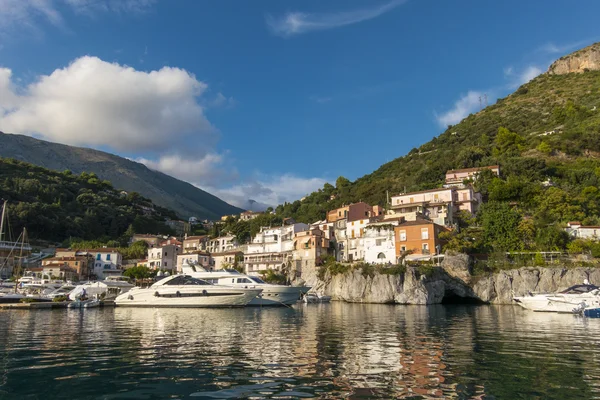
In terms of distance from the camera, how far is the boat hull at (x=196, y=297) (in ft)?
129

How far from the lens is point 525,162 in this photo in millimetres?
76000

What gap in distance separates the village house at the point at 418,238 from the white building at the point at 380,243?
3.43 feet

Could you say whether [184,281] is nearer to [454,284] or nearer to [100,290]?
[100,290]

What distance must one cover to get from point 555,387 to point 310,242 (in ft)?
187

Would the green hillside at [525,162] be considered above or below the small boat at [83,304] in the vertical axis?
above

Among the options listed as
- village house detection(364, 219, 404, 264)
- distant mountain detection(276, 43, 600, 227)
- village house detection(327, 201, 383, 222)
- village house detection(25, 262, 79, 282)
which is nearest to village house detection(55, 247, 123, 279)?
village house detection(25, 262, 79, 282)

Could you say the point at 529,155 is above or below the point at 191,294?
above

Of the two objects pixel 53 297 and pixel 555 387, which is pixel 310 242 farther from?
pixel 555 387

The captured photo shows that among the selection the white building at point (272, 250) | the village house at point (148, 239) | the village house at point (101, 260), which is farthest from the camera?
the village house at point (148, 239)

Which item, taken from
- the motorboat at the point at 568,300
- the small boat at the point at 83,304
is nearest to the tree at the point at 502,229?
the motorboat at the point at 568,300

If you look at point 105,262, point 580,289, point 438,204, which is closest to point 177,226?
point 105,262

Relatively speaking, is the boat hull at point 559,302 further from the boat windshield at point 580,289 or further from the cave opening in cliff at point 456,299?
the cave opening in cliff at point 456,299

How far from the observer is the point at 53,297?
153 feet

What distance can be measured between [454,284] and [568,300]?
52.2 feet
